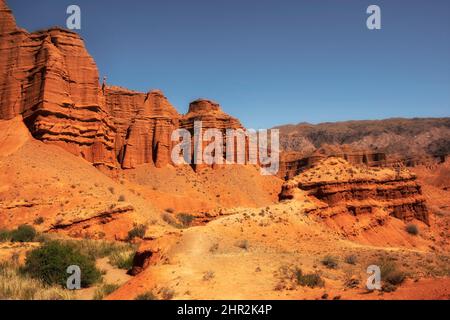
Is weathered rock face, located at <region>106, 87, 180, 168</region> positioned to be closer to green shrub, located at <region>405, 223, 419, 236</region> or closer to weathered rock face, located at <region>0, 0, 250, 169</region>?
weathered rock face, located at <region>0, 0, 250, 169</region>

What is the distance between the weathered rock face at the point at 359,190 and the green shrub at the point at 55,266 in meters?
15.6

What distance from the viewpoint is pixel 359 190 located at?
29297 millimetres

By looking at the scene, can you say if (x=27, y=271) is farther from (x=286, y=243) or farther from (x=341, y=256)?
(x=341, y=256)

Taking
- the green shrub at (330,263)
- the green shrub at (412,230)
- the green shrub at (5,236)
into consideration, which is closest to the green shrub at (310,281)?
the green shrub at (330,263)

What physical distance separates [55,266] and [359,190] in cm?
2222

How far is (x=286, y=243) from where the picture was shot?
68.3 feet

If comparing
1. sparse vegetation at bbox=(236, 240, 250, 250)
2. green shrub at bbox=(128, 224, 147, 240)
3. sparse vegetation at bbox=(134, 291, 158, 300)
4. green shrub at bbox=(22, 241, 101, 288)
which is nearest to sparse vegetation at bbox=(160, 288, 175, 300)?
sparse vegetation at bbox=(134, 291, 158, 300)

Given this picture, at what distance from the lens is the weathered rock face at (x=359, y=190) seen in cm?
2795

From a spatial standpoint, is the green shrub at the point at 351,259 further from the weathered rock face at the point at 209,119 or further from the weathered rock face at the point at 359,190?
the weathered rock face at the point at 209,119

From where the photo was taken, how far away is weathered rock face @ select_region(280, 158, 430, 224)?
28.0 metres

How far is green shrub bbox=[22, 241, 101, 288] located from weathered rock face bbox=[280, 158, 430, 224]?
51.3 ft

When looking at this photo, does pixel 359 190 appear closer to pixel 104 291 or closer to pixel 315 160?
pixel 104 291

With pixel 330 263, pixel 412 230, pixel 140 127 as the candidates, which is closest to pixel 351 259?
pixel 330 263

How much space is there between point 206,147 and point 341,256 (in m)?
52.1
